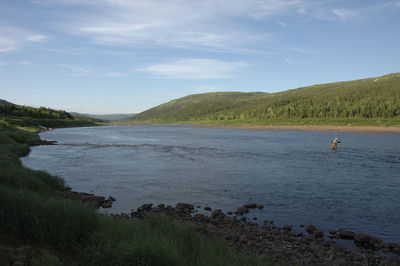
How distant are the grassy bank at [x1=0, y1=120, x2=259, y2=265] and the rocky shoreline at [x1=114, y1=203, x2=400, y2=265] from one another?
2.09 meters

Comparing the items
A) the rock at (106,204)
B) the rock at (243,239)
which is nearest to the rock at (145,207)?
the rock at (106,204)

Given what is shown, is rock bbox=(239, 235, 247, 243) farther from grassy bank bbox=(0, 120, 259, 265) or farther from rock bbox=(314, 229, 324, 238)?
rock bbox=(314, 229, 324, 238)

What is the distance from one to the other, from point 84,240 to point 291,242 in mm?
7317

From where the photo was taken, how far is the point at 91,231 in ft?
27.3

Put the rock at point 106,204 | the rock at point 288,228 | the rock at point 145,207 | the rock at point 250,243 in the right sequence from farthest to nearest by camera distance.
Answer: the rock at point 106,204
the rock at point 145,207
the rock at point 288,228
the rock at point 250,243

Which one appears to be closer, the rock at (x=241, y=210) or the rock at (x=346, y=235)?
the rock at (x=346, y=235)

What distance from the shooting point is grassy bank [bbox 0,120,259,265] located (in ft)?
21.1

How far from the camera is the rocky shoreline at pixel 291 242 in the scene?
928 cm

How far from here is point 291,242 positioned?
10719 millimetres

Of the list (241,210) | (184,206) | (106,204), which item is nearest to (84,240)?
(184,206)

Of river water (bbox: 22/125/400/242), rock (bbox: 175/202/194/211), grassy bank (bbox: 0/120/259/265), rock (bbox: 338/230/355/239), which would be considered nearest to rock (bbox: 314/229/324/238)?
rock (bbox: 338/230/355/239)

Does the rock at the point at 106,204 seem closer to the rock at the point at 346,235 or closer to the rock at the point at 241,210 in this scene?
the rock at the point at 241,210

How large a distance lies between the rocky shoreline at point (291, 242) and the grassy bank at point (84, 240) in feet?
6.87

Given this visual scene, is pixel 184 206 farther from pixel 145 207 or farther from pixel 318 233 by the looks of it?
pixel 318 233
